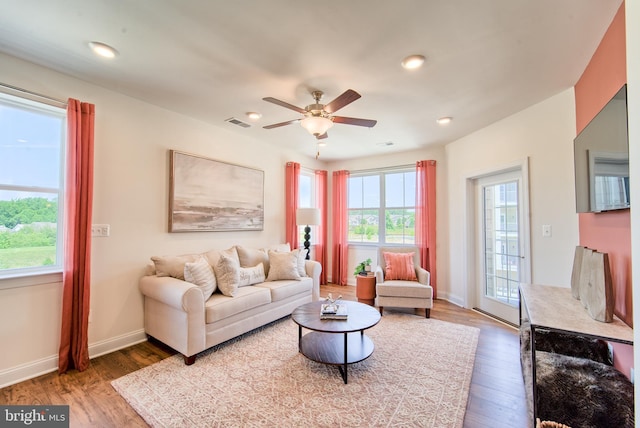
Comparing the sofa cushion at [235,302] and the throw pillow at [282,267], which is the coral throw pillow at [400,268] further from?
the sofa cushion at [235,302]

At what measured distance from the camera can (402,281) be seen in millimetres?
4078

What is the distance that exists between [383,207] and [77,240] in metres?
4.64

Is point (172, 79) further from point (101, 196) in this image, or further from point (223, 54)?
point (101, 196)

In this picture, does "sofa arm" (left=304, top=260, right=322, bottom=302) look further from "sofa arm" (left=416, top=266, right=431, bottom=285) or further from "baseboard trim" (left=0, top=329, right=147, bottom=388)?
"baseboard trim" (left=0, top=329, right=147, bottom=388)

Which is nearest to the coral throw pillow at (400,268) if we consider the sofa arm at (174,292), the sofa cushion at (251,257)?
the sofa cushion at (251,257)

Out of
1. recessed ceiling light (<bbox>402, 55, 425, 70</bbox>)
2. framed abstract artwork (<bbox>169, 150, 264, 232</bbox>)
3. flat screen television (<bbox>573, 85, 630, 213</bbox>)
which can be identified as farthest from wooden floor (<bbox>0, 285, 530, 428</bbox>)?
recessed ceiling light (<bbox>402, 55, 425, 70</bbox>)

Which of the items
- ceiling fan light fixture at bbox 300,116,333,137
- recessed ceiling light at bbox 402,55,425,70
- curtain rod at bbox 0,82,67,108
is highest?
recessed ceiling light at bbox 402,55,425,70

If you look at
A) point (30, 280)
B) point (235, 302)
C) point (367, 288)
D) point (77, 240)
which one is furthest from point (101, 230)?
point (367, 288)

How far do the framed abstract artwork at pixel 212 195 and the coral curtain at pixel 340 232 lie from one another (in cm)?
185

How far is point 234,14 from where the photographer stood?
5.80ft

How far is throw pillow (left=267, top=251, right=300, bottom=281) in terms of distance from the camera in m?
3.75

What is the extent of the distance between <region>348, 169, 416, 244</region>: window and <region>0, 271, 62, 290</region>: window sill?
14.9ft

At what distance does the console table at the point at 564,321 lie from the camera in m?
1.53

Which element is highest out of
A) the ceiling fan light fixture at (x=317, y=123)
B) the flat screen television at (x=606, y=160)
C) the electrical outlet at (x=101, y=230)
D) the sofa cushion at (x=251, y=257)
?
the ceiling fan light fixture at (x=317, y=123)
